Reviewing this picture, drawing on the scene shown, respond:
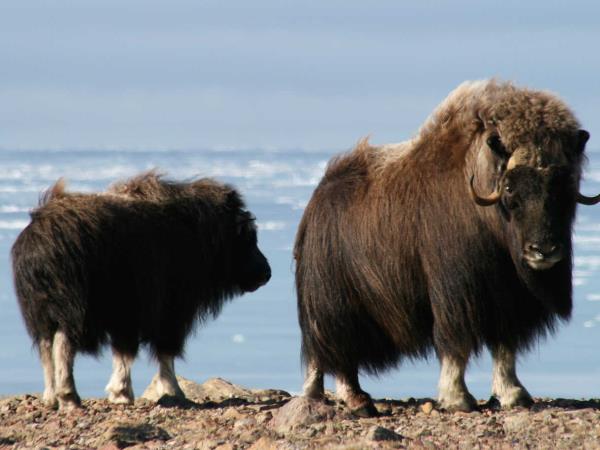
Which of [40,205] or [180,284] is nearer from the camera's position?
[40,205]

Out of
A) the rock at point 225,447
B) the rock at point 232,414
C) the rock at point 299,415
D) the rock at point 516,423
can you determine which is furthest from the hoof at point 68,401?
the rock at point 516,423

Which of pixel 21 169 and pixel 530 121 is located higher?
pixel 530 121

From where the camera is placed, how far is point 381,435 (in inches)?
177

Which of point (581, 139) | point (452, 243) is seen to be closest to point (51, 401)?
point (452, 243)

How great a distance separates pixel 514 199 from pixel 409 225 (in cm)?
46

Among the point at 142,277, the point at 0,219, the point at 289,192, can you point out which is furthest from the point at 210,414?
the point at 289,192

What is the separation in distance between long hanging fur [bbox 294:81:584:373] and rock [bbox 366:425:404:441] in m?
0.72

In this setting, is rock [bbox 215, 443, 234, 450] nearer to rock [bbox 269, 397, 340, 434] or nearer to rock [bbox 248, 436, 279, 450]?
rock [bbox 248, 436, 279, 450]

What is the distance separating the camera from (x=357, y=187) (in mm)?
5500

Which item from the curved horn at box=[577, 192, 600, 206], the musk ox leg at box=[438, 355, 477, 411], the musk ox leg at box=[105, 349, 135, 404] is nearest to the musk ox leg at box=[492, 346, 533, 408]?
the musk ox leg at box=[438, 355, 477, 411]

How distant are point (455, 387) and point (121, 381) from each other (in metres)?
1.69

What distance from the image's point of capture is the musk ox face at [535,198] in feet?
16.1

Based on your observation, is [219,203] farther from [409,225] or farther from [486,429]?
[486,429]

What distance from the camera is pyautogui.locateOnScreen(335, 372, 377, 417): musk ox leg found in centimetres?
550
